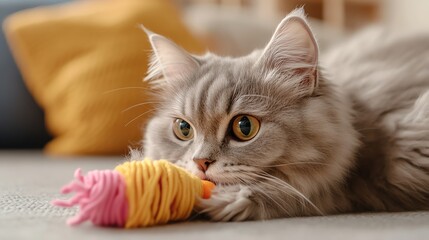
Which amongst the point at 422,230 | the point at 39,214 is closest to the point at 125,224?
the point at 39,214

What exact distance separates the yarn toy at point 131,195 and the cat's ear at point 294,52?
426 millimetres

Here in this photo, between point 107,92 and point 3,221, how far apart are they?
1439 mm

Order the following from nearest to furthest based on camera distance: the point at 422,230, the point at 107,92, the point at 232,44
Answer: the point at 422,230 < the point at 107,92 < the point at 232,44

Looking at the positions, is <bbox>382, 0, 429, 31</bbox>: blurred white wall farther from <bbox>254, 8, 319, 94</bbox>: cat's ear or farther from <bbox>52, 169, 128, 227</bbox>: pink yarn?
<bbox>52, 169, 128, 227</bbox>: pink yarn

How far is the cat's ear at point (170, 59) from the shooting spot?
154cm

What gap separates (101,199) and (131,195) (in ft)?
0.19

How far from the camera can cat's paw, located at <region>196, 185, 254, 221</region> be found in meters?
1.22

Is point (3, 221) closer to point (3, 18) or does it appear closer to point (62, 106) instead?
point (62, 106)

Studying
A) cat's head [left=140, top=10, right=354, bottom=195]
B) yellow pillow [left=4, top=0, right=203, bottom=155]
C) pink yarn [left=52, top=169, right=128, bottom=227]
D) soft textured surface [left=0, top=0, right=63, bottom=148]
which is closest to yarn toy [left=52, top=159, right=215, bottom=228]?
pink yarn [left=52, top=169, right=128, bottom=227]

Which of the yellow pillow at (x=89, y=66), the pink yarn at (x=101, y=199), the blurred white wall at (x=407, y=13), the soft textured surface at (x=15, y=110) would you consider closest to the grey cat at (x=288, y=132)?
the pink yarn at (x=101, y=199)

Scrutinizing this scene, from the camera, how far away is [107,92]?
2568 mm

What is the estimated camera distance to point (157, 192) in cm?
114

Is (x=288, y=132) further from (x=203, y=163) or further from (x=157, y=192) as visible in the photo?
(x=157, y=192)

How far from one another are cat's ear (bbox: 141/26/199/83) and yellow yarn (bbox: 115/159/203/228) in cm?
42
